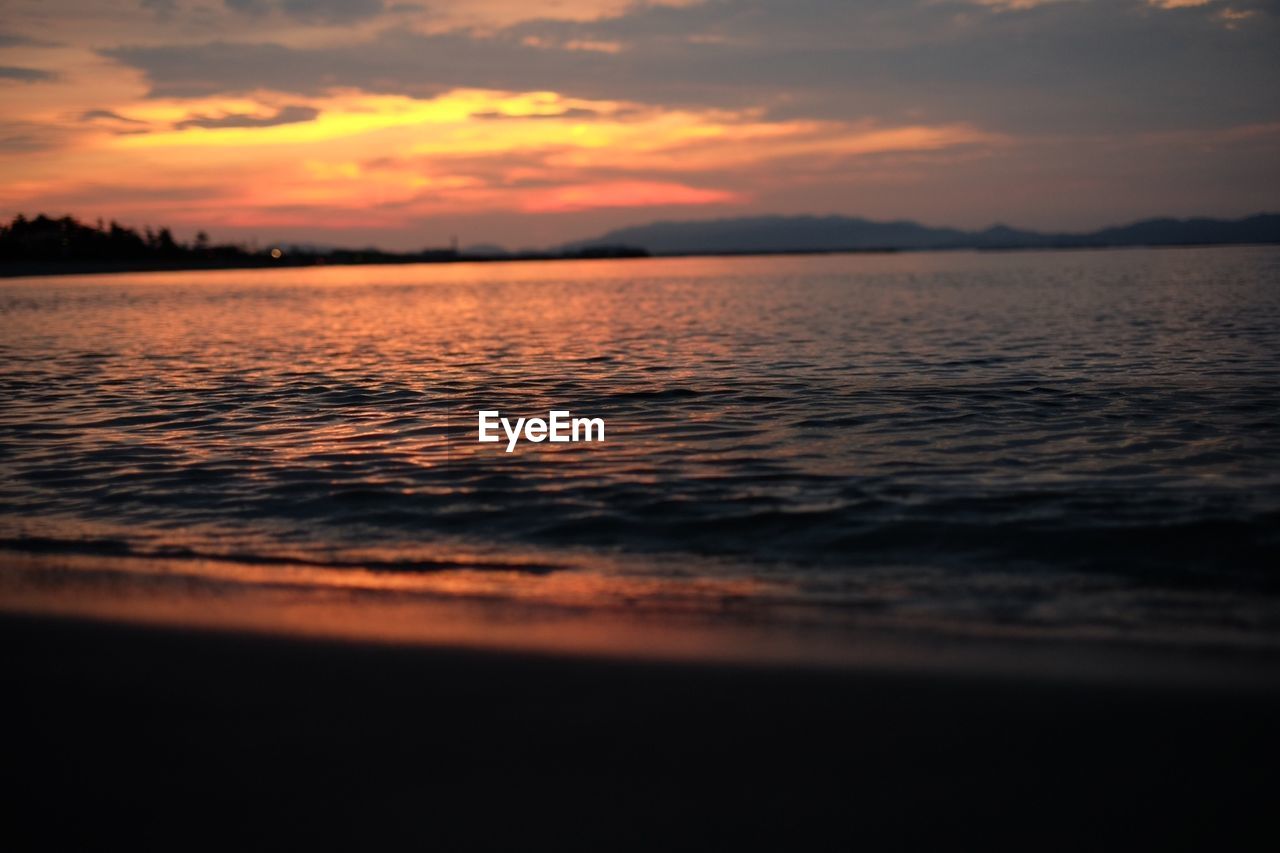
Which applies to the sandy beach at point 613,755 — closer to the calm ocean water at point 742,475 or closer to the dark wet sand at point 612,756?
the dark wet sand at point 612,756

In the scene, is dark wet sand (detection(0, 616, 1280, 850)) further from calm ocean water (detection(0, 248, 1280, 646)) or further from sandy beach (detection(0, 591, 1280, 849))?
calm ocean water (detection(0, 248, 1280, 646))

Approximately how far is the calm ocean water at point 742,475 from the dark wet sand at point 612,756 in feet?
4.75

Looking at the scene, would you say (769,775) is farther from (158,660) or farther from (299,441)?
(299,441)

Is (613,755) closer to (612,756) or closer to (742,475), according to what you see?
(612,756)

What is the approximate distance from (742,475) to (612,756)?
7047mm

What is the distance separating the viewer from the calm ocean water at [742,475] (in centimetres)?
785

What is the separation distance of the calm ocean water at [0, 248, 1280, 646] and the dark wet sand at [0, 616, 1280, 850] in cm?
145

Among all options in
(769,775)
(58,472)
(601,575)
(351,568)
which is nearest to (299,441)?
(58,472)

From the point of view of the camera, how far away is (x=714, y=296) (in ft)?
228

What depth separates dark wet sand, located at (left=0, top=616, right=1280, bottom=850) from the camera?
4.29 meters

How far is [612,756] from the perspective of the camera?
487 cm

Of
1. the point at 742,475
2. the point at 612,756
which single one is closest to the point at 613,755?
the point at 612,756

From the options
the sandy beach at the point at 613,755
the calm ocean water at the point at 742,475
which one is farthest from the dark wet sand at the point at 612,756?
the calm ocean water at the point at 742,475

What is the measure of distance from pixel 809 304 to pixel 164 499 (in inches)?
1860
